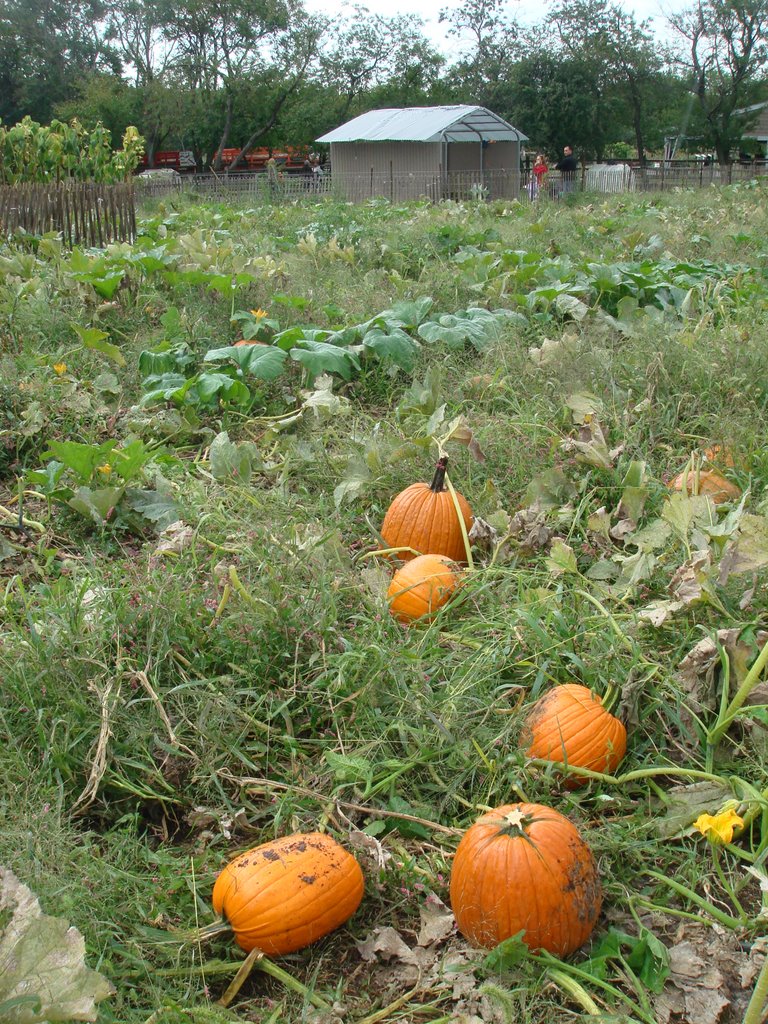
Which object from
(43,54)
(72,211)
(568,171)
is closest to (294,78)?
(43,54)

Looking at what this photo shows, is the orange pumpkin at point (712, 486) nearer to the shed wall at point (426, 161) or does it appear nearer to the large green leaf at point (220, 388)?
the large green leaf at point (220, 388)

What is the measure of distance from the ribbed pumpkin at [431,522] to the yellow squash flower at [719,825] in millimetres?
1502

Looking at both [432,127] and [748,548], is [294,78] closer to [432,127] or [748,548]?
[432,127]

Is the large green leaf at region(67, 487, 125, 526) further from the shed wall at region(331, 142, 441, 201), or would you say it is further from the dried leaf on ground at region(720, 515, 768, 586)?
the shed wall at region(331, 142, 441, 201)

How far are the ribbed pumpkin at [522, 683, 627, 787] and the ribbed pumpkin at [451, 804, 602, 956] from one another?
1.07 ft

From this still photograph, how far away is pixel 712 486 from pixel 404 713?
1685 mm

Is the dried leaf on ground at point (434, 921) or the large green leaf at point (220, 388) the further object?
the large green leaf at point (220, 388)

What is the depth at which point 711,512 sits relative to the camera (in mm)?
2836

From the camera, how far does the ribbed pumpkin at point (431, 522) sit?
3455mm

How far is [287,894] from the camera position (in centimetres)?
203

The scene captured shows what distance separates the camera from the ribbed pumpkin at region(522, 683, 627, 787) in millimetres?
2412

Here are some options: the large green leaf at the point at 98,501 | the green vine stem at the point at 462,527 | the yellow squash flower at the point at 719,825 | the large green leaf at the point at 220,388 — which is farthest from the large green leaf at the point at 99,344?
the yellow squash flower at the point at 719,825

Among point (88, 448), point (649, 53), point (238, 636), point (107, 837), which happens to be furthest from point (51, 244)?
point (649, 53)

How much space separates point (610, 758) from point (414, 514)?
4.28ft
